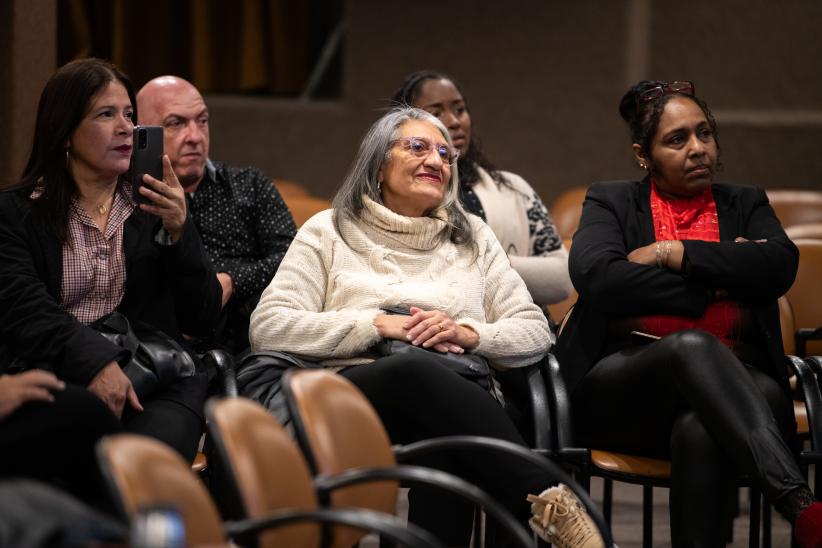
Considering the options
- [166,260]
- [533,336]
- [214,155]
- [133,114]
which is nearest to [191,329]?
[166,260]

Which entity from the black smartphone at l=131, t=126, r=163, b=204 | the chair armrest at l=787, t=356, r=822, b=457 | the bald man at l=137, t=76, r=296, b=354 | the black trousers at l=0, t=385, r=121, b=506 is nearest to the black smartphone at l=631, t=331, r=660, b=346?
the chair armrest at l=787, t=356, r=822, b=457

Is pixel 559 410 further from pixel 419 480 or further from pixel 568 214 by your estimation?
pixel 568 214

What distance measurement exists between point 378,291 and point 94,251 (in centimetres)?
66

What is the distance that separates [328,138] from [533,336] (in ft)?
10.9

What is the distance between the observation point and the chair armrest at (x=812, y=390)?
275 cm

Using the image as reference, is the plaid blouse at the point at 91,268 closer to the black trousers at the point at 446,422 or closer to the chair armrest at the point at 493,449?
the black trousers at the point at 446,422

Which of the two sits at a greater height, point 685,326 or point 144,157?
point 144,157

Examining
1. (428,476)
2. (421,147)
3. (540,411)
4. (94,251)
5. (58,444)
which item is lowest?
(540,411)

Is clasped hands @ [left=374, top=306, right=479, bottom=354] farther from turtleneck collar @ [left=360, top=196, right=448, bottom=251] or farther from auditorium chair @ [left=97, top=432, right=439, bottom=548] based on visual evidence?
auditorium chair @ [left=97, top=432, right=439, bottom=548]

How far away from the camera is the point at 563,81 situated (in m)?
5.80

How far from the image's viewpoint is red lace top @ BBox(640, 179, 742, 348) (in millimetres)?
2936

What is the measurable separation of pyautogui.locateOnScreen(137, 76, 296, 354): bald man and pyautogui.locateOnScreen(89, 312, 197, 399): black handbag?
0.51m

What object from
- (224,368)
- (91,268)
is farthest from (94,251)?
(224,368)

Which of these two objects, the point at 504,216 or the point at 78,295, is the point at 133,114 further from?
the point at 504,216
